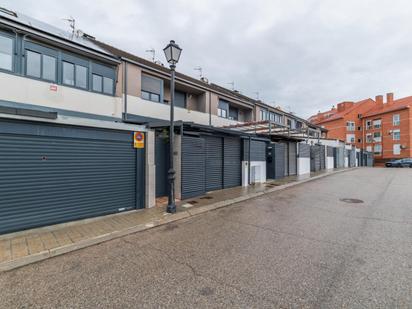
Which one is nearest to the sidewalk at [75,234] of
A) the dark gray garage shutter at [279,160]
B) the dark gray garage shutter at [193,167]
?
the dark gray garage shutter at [193,167]

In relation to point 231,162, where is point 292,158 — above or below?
above

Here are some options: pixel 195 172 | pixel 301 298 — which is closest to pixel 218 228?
pixel 301 298

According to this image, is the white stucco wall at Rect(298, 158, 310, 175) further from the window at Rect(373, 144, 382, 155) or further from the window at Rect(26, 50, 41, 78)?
the window at Rect(373, 144, 382, 155)

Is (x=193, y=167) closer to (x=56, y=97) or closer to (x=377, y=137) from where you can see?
(x=56, y=97)

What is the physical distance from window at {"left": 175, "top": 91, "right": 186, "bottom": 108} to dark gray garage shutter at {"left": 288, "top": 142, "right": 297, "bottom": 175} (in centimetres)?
954

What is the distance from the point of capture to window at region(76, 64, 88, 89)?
32.9 ft

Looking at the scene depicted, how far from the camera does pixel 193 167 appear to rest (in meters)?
8.53

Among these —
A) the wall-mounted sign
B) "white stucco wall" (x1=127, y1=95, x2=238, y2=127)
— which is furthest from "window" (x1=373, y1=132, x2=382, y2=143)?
the wall-mounted sign

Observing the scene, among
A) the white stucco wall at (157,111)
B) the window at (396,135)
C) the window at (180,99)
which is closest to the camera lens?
the white stucco wall at (157,111)

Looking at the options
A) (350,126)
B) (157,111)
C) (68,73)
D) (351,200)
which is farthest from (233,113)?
(350,126)

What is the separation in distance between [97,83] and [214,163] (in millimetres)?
7533

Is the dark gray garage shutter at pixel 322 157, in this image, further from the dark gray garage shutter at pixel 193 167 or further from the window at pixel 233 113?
the dark gray garage shutter at pixel 193 167

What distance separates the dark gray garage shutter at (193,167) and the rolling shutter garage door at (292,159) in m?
10.8

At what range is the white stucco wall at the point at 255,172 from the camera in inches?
465
